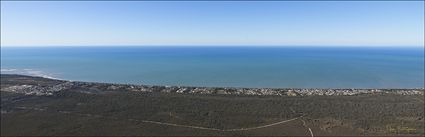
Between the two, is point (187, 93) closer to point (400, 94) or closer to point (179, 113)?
point (179, 113)

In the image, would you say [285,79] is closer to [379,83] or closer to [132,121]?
[379,83]

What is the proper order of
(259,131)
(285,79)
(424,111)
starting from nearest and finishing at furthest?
(259,131)
(424,111)
(285,79)

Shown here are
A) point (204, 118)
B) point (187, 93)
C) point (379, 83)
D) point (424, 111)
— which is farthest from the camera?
point (379, 83)

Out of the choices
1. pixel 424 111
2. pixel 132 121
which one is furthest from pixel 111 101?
pixel 424 111

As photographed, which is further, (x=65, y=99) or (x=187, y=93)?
(x=187, y=93)

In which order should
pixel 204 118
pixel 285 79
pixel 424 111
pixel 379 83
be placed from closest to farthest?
pixel 204 118 → pixel 424 111 → pixel 379 83 → pixel 285 79

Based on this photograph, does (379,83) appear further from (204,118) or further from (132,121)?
(132,121)

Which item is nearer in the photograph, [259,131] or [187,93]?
[259,131]

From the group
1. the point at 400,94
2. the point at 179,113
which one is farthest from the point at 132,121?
the point at 400,94

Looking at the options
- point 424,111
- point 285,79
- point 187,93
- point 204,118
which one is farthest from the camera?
point 285,79
